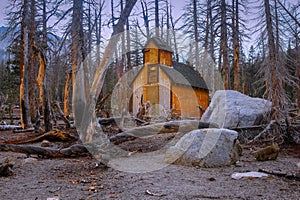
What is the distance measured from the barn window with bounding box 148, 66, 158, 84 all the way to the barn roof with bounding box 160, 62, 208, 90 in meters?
0.70

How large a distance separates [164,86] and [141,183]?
658 inches

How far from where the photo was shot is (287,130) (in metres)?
7.18

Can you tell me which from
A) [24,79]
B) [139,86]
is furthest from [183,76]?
[24,79]

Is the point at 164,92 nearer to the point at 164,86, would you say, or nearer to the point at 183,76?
the point at 164,86

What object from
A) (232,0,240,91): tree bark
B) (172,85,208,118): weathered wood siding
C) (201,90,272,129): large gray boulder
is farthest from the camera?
(172,85,208,118): weathered wood siding

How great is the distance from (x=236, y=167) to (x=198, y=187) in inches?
66.1

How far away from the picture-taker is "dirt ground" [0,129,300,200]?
3230 millimetres

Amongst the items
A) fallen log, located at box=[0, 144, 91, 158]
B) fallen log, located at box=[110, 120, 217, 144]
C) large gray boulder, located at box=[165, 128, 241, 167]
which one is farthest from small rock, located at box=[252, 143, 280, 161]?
fallen log, located at box=[0, 144, 91, 158]

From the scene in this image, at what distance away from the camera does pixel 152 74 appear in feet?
68.3

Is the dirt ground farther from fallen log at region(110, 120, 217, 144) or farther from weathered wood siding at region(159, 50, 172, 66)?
weathered wood siding at region(159, 50, 172, 66)

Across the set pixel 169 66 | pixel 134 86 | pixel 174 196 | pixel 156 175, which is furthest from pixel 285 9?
pixel 134 86

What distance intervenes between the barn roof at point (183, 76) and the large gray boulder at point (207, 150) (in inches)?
570

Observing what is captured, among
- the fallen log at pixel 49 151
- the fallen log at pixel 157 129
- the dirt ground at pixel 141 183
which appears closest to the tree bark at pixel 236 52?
the fallen log at pixel 157 129

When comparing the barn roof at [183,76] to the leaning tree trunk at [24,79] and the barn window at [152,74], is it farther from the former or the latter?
the leaning tree trunk at [24,79]
